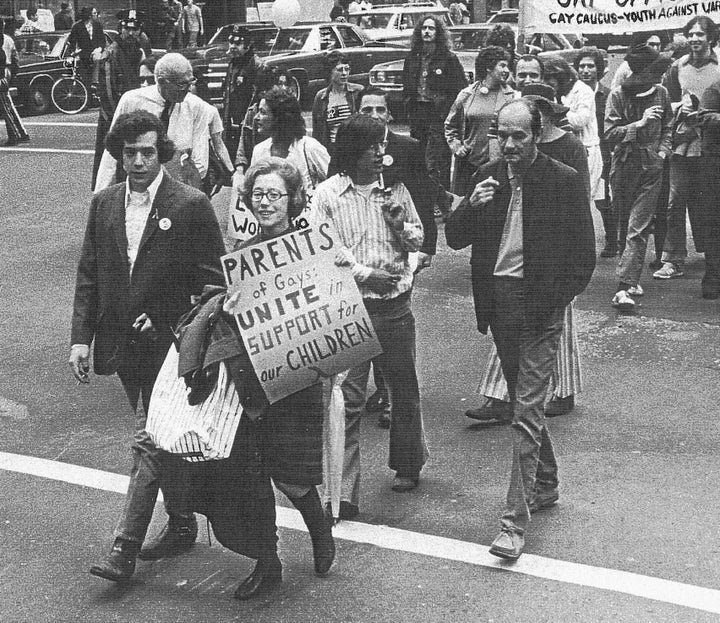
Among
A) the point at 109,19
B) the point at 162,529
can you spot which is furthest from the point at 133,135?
the point at 109,19

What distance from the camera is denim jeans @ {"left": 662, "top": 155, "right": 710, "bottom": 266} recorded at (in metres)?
11.0

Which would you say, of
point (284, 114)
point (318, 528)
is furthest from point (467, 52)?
point (318, 528)

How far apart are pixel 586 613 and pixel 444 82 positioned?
340 inches

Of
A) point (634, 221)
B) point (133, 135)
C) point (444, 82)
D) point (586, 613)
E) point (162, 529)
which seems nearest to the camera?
point (586, 613)

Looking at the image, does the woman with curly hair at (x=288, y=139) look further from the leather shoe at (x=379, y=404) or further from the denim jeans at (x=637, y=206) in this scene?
the denim jeans at (x=637, y=206)

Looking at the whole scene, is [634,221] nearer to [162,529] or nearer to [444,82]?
[444,82]

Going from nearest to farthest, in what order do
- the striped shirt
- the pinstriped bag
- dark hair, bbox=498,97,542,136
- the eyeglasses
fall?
the pinstriped bag → the eyeglasses → dark hair, bbox=498,97,542,136 → the striped shirt

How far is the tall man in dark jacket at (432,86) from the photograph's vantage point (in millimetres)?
13141

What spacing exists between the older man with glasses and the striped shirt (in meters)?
2.71

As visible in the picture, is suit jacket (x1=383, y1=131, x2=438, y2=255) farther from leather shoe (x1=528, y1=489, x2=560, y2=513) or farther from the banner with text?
the banner with text

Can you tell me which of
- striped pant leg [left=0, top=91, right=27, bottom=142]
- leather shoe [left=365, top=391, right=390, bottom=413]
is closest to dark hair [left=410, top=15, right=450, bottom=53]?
leather shoe [left=365, top=391, right=390, bottom=413]

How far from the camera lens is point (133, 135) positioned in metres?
5.79

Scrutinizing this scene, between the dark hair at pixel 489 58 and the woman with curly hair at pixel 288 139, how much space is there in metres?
2.89

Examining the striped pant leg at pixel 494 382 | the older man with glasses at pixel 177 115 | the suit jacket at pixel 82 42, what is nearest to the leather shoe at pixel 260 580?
the striped pant leg at pixel 494 382
